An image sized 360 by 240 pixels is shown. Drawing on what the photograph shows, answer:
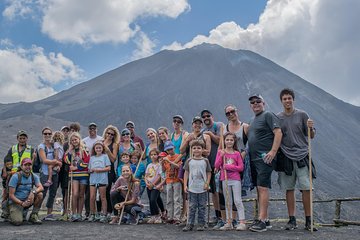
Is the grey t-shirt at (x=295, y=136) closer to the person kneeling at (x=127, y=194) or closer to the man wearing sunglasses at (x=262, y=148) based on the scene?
the man wearing sunglasses at (x=262, y=148)

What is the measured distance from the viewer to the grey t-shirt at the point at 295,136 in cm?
633

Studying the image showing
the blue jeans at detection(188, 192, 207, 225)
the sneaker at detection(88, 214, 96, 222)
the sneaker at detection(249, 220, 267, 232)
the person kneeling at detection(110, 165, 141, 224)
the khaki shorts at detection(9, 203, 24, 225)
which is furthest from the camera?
the sneaker at detection(88, 214, 96, 222)

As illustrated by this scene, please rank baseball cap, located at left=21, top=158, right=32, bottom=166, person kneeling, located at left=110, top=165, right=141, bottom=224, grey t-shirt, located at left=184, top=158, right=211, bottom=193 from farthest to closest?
1. person kneeling, located at left=110, top=165, right=141, bottom=224
2. baseball cap, located at left=21, top=158, right=32, bottom=166
3. grey t-shirt, located at left=184, top=158, right=211, bottom=193

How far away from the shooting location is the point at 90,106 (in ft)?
211

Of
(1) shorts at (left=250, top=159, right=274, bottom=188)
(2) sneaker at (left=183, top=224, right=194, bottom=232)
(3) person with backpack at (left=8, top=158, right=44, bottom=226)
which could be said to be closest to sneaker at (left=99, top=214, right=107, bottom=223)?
(3) person with backpack at (left=8, top=158, right=44, bottom=226)

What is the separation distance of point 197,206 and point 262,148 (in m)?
1.53

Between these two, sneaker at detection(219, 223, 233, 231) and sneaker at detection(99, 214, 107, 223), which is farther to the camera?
sneaker at detection(99, 214, 107, 223)

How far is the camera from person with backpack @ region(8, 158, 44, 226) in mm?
7219

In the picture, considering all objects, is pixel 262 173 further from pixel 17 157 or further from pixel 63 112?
pixel 63 112

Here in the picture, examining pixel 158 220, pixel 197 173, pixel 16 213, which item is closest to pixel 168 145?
pixel 197 173

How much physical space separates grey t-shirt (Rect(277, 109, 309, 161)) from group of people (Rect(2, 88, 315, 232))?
0.05 feet

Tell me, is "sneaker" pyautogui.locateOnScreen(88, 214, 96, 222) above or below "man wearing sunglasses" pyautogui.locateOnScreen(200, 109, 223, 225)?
below

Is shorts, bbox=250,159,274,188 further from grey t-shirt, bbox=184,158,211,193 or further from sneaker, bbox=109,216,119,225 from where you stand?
sneaker, bbox=109,216,119,225

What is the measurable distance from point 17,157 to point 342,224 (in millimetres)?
7861
